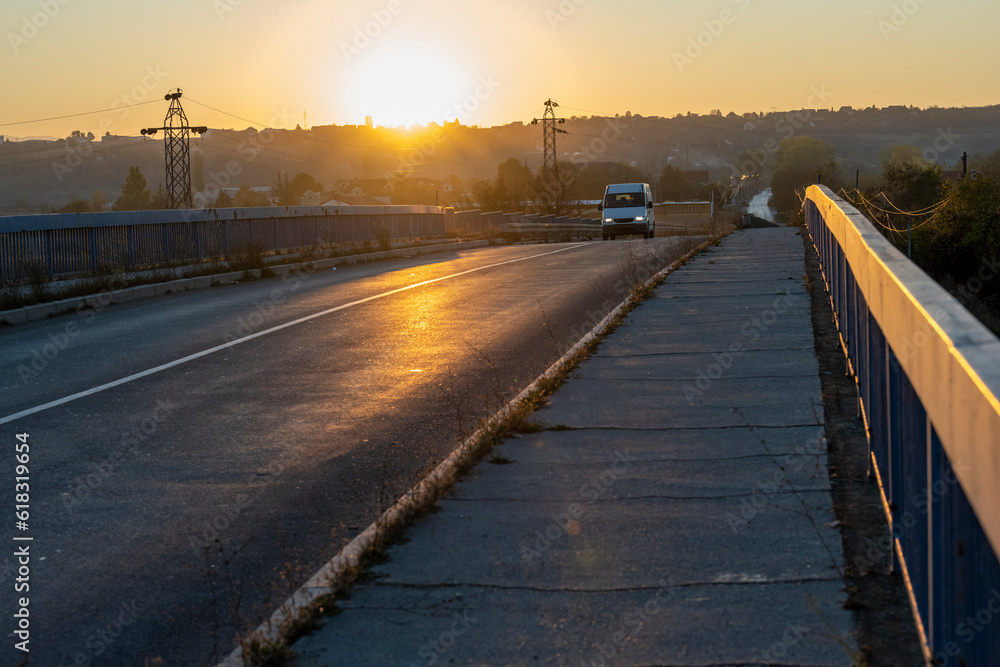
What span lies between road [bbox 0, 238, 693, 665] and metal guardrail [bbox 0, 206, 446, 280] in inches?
124

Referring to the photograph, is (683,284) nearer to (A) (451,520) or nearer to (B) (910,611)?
(A) (451,520)

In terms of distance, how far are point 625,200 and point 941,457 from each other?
41361 millimetres

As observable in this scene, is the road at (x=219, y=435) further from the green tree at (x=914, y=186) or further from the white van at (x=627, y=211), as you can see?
the green tree at (x=914, y=186)

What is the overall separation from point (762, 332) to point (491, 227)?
1477 inches

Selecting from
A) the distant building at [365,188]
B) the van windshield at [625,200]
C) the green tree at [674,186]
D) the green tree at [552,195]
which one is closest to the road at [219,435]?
the van windshield at [625,200]

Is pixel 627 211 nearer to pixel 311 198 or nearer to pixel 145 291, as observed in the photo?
pixel 145 291

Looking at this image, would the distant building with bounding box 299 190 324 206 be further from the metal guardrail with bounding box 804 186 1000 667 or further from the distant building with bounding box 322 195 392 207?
the metal guardrail with bounding box 804 186 1000 667

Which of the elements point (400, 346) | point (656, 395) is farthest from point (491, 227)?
point (656, 395)

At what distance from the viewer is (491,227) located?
4756 centimetres

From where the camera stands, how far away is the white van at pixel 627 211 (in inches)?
1690

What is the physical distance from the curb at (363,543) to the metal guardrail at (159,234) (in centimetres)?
1352

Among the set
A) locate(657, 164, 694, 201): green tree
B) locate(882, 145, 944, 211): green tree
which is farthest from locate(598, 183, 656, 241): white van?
locate(657, 164, 694, 201): green tree

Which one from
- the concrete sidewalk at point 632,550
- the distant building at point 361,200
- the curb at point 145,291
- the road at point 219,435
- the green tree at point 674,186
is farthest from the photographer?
the distant building at point 361,200

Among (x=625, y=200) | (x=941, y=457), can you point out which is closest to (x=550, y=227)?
(x=625, y=200)
